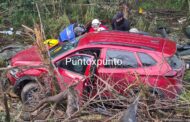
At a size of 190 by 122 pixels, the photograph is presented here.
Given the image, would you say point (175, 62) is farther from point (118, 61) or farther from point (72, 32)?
point (72, 32)

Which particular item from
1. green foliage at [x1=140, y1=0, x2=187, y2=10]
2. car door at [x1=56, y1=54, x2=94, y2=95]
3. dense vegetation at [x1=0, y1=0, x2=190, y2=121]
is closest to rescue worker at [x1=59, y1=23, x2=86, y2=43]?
dense vegetation at [x1=0, y1=0, x2=190, y2=121]

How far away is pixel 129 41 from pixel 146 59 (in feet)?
1.85

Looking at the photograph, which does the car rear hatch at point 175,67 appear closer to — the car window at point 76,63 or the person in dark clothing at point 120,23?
the car window at point 76,63

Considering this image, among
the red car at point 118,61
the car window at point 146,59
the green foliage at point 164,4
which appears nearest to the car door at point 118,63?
the red car at point 118,61

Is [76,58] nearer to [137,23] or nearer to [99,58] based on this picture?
[99,58]

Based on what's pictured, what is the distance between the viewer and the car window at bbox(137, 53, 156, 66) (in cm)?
852

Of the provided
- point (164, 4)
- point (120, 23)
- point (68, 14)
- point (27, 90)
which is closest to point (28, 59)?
point (27, 90)

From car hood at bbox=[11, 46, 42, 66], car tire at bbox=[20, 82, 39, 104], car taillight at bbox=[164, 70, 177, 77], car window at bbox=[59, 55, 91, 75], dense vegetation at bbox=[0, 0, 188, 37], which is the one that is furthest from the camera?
dense vegetation at bbox=[0, 0, 188, 37]

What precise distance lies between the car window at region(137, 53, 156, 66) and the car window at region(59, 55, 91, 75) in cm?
106

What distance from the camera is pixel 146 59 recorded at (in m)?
8.55

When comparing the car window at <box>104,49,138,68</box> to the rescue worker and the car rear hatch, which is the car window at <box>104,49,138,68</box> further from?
the rescue worker

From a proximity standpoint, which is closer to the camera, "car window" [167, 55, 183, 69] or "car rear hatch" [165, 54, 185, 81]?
"car rear hatch" [165, 54, 185, 81]

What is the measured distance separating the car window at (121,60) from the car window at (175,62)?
68 cm

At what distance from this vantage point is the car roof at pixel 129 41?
869 centimetres
